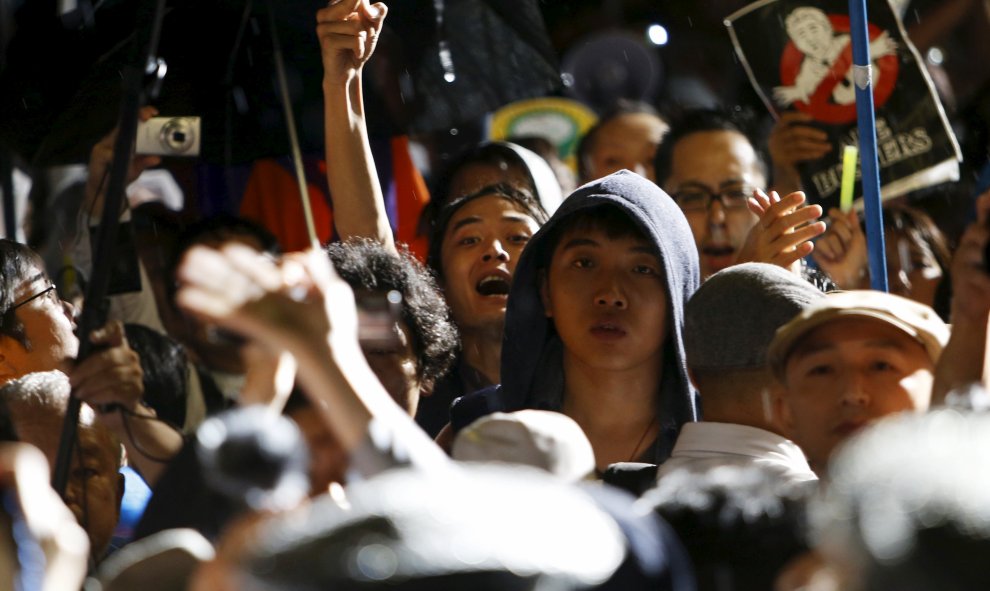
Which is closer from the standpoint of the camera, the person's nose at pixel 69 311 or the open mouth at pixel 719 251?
the person's nose at pixel 69 311

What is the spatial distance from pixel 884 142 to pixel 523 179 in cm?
92

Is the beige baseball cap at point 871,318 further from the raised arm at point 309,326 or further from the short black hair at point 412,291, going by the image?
the short black hair at point 412,291

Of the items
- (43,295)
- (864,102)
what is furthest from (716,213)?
(43,295)

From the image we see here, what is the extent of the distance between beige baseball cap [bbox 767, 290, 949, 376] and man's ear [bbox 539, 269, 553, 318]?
0.85m

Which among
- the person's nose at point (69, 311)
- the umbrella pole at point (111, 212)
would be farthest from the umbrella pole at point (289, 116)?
the umbrella pole at point (111, 212)

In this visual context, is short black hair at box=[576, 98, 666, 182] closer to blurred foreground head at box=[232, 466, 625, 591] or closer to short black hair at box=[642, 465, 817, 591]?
short black hair at box=[642, 465, 817, 591]

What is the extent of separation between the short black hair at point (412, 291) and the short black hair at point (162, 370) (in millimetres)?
564

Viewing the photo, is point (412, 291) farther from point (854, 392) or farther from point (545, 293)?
point (854, 392)

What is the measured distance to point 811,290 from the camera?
2.81m

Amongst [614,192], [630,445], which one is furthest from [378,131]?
[630,445]

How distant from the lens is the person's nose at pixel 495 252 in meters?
3.82

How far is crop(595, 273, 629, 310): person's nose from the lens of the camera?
3.19 m

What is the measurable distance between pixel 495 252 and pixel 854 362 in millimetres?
1449

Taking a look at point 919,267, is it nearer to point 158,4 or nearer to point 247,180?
point 247,180
